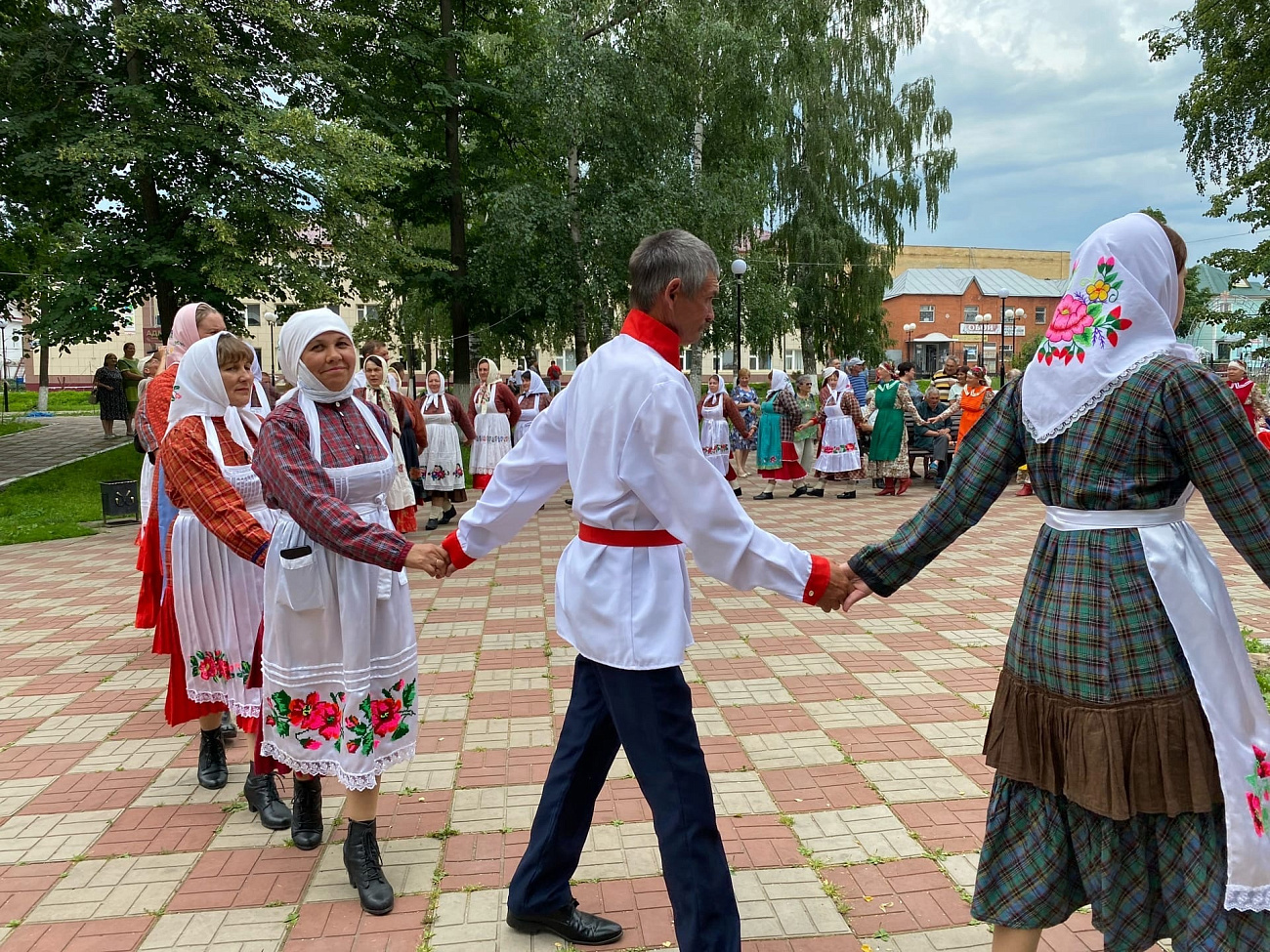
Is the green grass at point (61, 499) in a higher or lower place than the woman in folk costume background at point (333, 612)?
lower

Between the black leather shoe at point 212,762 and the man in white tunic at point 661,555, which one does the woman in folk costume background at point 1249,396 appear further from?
the black leather shoe at point 212,762

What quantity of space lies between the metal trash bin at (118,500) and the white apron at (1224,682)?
41.5 feet

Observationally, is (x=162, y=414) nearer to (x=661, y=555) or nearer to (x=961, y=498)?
(x=661, y=555)

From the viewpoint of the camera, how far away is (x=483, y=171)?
21.1 m

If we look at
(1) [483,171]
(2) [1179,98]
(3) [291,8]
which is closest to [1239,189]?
(2) [1179,98]

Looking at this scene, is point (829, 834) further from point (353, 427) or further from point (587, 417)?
point (353, 427)

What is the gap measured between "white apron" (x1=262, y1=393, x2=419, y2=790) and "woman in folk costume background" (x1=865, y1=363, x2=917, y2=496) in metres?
12.8

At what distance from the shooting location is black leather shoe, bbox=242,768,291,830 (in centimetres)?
362

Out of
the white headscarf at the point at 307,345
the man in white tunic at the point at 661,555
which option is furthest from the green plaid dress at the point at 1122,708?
the white headscarf at the point at 307,345

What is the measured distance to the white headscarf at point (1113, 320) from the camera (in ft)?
6.84

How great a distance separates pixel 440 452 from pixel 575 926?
931 cm

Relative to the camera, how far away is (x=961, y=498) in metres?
2.39

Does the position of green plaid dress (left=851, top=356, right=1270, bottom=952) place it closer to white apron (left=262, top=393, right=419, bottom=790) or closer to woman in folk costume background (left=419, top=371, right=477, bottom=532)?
white apron (left=262, top=393, right=419, bottom=790)

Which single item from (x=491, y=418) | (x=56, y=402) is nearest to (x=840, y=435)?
(x=491, y=418)
